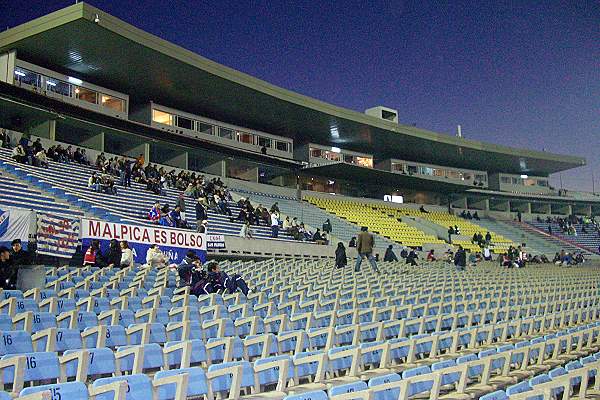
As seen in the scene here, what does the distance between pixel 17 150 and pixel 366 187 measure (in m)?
30.8

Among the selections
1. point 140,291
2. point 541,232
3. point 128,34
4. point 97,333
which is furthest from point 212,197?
point 541,232

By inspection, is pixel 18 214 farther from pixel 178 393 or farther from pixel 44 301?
pixel 178 393

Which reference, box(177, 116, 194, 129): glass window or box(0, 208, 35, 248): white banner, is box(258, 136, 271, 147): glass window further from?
box(0, 208, 35, 248): white banner

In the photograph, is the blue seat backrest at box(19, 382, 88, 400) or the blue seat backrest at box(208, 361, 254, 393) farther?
the blue seat backrest at box(208, 361, 254, 393)

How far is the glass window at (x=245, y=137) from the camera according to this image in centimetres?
3919

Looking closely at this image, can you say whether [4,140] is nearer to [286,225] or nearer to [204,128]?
[286,225]

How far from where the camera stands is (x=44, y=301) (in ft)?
28.8

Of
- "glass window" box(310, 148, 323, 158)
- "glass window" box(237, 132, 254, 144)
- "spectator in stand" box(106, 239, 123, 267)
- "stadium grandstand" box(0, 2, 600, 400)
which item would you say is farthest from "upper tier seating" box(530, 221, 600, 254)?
"spectator in stand" box(106, 239, 123, 267)

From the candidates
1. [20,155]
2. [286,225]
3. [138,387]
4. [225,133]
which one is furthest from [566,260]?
[138,387]

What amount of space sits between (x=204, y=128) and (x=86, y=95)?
27.3ft

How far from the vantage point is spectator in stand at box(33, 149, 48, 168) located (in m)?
22.7

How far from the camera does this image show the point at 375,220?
40406mm

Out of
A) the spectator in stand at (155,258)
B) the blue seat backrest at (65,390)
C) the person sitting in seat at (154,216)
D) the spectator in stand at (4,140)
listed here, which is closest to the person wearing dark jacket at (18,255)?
the spectator in stand at (155,258)

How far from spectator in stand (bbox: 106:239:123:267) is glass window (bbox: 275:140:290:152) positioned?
90.2ft
